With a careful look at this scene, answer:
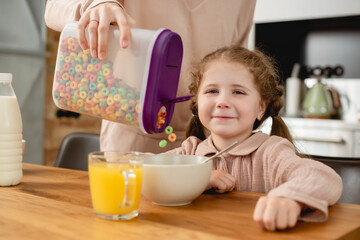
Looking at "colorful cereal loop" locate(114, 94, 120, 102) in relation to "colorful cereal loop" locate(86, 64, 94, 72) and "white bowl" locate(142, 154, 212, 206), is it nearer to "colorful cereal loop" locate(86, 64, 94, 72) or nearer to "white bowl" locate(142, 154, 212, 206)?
"colorful cereal loop" locate(86, 64, 94, 72)

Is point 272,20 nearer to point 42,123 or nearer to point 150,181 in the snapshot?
point 42,123

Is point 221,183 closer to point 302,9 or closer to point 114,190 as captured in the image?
point 114,190

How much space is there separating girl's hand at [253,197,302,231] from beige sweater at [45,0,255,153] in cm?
75

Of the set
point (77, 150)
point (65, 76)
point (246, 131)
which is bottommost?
point (77, 150)

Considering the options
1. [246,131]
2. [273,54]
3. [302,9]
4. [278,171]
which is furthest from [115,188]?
[273,54]

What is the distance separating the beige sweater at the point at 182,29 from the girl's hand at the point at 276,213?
2.45 feet

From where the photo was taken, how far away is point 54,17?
1226 mm

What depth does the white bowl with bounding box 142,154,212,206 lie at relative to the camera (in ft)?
2.45

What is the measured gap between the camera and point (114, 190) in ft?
2.20

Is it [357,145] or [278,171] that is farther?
[357,145]

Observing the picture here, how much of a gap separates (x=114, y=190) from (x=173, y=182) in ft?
0.38

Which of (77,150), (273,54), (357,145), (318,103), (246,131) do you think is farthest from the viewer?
(273,54)

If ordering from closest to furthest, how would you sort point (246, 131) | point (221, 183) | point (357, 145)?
point (221, 183)
point (246, 131)
point (357, 145)

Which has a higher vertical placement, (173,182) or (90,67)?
(90,67)
